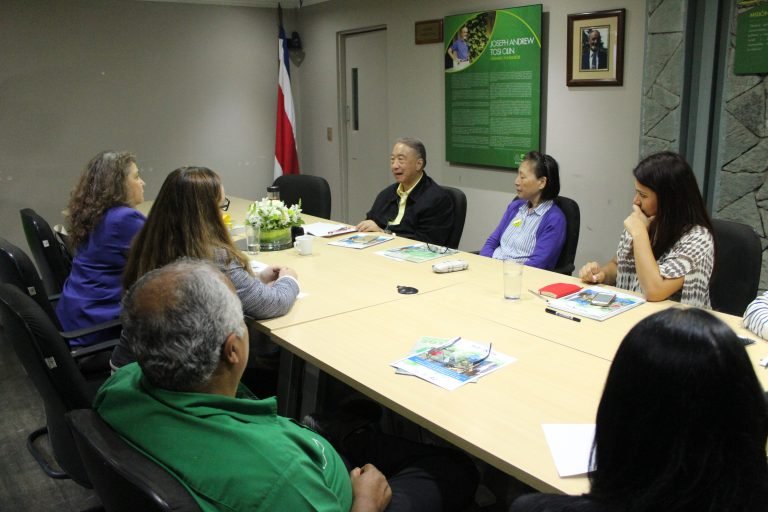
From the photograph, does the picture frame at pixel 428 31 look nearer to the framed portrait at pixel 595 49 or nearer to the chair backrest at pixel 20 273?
the framed portrait at pixel 595 49

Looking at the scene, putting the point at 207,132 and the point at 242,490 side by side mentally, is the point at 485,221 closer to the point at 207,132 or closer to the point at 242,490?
the point at 207,132

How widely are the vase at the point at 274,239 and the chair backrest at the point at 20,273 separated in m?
1.09

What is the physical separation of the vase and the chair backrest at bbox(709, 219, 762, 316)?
1934 mm

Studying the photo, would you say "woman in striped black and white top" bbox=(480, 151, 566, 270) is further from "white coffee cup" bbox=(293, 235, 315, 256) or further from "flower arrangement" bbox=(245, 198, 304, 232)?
"flower arrangement" bbox=(245, 198, 304, 232)

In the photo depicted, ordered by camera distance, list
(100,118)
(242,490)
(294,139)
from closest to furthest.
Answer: (242,490) < (100,118) < (294,139)

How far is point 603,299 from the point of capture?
92.4 inches

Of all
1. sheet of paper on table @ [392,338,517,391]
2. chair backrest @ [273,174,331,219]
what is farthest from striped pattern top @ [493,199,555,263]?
chair backrest @ [273,174,331,219]

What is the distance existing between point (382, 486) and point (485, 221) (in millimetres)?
3607

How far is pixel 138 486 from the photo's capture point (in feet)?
3.25

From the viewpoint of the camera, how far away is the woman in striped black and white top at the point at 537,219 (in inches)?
124

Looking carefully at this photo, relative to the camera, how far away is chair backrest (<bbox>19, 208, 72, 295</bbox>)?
9.90 ft

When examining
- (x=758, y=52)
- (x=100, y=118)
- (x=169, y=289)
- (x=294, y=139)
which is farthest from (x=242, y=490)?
(x=294, y=139)

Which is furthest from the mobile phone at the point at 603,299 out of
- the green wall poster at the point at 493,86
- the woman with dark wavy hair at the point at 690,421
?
the green wall poster at the point at 493,86

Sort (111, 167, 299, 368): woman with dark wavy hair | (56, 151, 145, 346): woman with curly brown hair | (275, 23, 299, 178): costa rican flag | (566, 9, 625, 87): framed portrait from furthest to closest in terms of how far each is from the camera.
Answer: (275, 23, 299, 178): costa rican flag → (566, 9, 625, 87): framed portrait → (56, 151, 145, 346): woman with curly brown hair → (111, 167, 299, 368): woman with dark wavy hair
